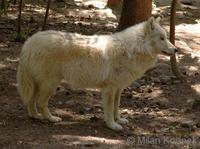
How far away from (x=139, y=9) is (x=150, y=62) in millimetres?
4487

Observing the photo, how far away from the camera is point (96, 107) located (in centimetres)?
859

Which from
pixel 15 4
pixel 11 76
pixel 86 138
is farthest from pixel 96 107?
pixel 15 4

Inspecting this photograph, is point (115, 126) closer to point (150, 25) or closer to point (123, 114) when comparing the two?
point (123, 114)

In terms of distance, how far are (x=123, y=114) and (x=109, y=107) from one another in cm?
94

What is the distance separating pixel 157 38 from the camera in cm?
742

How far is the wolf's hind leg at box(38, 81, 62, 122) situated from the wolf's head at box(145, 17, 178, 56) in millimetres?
1657

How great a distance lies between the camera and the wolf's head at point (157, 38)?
7395 mm

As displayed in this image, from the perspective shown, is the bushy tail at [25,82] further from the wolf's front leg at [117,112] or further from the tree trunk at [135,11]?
the tree trunk at [135,11]

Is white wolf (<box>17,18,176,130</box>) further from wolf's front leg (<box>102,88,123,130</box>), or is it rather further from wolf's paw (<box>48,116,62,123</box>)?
wolf's paw (<box>48,116,62,123</box>)

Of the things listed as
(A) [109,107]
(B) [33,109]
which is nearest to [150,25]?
(A) [109,107]

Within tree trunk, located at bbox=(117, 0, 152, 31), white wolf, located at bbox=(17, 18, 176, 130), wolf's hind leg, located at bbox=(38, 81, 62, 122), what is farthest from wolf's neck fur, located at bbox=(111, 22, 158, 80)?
tree trunk, located at bbox=(117, 0, 152, 31)

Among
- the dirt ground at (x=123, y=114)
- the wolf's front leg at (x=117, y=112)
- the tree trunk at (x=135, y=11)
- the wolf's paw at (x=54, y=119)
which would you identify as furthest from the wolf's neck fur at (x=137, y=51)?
the tree trunk at (x=135, y=11)

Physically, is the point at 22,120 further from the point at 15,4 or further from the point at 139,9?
the point at 15,4

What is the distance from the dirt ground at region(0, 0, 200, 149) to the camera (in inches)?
264
